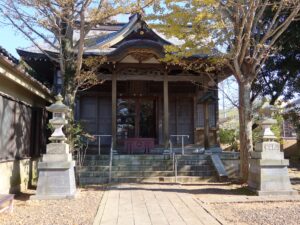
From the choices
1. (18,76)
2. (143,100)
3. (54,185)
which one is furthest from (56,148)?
(143,100)

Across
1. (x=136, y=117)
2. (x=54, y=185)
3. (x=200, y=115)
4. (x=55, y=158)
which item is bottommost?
(x=54, y=185)

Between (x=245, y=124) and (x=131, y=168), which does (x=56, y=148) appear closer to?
(x=131, y=168)

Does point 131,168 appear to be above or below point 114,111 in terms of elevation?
below

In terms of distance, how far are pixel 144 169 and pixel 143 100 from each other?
5.06 meters

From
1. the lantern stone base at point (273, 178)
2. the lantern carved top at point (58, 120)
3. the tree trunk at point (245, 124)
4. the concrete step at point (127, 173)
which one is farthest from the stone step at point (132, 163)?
the lantern stone base at point (273, 178)

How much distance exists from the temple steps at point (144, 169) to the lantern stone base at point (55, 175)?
7.78 feet

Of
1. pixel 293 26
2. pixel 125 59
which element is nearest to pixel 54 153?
pixel 125 59

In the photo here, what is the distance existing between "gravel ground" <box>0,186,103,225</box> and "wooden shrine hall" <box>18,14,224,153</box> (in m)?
6.67

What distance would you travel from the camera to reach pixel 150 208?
7.09 meters

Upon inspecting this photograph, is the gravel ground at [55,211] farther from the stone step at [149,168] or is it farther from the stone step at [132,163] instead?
the stone step at [132,163]

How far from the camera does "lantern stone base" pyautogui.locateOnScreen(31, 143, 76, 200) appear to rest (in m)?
8.34

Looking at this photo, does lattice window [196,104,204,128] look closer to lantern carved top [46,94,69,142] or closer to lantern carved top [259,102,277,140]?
lantern carved top [259,102,277,140]

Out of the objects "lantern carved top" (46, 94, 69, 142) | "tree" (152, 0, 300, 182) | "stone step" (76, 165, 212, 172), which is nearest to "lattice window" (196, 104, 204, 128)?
"stone step" (76, 165, 212, 172)

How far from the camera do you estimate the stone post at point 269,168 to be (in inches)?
342
